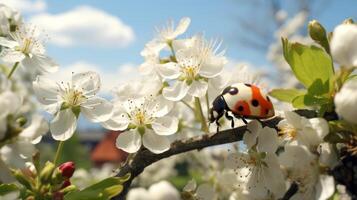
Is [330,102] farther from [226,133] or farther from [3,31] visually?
[3,31]

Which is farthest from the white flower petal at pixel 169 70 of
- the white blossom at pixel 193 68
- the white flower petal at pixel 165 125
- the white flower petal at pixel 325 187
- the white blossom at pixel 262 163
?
the white flower petal at pixel 325 187

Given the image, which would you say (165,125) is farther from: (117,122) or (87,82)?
(87,82)

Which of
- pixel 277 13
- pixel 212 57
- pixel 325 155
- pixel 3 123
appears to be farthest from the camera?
pixel 277 13

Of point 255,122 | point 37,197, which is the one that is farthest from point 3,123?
Answer: point 255,122

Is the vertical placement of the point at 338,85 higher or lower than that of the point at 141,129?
higher

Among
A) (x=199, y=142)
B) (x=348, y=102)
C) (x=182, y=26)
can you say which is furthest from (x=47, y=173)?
(x=182, y=26)

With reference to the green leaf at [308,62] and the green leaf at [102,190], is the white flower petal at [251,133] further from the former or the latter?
the green leaf at [102,190]

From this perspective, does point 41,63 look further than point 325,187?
Yes
